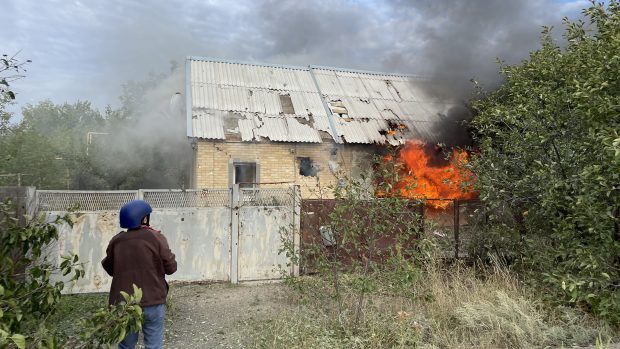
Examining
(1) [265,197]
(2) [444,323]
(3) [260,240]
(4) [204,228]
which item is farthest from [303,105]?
(2) [444,323]

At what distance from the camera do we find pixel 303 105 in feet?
43.5

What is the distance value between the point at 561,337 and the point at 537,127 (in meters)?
2.70

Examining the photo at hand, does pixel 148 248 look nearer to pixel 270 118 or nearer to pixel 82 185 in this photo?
pixel 270 118

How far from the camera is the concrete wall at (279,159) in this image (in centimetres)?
1174

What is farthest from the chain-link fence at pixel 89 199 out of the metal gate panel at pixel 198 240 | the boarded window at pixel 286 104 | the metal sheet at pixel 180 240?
the boarded window at pixel 286 104

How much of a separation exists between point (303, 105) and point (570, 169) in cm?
898

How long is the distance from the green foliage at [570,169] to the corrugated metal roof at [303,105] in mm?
6234

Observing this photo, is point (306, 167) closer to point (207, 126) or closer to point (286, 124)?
point (286, 124)

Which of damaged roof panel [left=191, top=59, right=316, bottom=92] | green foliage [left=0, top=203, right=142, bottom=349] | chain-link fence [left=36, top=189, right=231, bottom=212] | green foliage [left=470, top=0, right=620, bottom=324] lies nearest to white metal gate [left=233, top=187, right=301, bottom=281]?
chain-link fence [left=36, top=189, right=231, bottom=212]

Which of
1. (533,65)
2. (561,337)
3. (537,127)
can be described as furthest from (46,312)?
(533,65)

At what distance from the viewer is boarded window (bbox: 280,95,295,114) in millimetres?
12938

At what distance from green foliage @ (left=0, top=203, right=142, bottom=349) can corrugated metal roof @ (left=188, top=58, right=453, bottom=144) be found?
9092 mm

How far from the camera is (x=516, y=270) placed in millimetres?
6484

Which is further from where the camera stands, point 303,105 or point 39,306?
point 303,105
